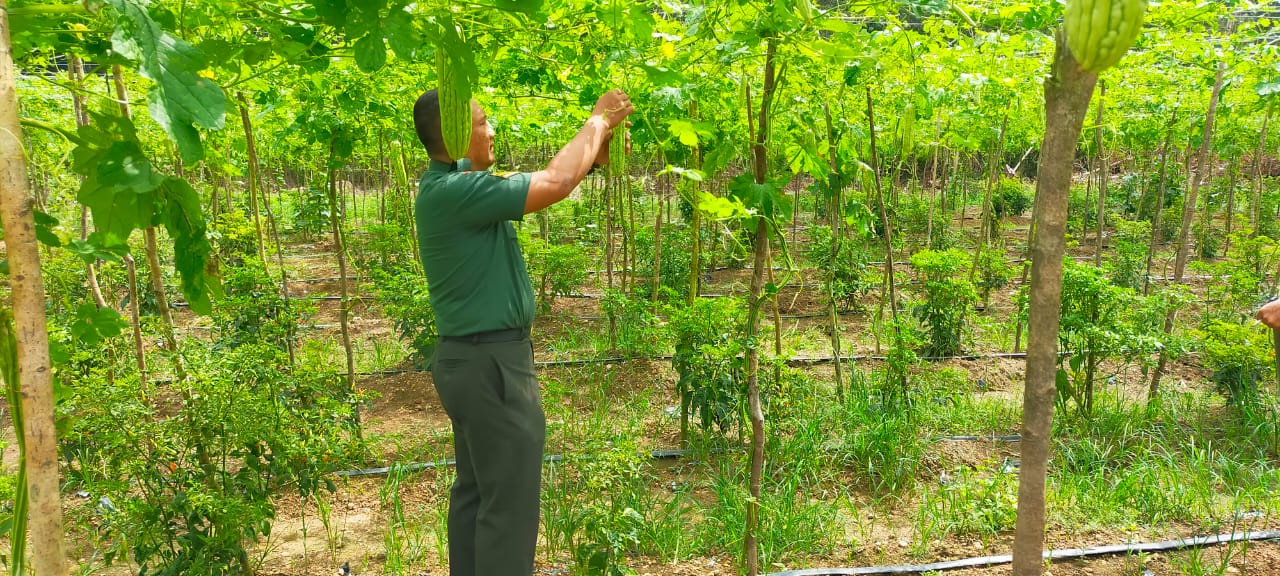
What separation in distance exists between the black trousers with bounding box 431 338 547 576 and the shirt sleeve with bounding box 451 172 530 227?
0.39 metres

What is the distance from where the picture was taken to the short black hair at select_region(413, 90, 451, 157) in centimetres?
231

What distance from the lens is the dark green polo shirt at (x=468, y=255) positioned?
218cm

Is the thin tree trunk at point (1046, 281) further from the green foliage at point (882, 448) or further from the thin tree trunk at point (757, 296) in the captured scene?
the green foliage at point (882, 448)

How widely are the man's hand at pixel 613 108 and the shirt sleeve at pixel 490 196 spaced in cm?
28

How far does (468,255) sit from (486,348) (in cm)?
28

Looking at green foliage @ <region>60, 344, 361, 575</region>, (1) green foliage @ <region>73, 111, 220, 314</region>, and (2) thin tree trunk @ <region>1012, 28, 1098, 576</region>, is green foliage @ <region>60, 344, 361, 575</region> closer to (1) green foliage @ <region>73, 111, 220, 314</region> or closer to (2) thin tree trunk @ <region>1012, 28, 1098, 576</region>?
(1) green foliage @ <region>73, 111, 220, 314</region>

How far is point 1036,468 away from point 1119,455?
3.22 metres

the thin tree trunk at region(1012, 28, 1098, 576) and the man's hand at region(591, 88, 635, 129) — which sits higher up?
the man's hand at region(591, 88, 635, 129)

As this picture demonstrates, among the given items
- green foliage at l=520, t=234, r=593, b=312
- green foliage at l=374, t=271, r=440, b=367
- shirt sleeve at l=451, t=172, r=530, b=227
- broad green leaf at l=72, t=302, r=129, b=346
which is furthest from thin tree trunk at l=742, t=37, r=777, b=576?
green foliage at l=520, t=234, r=593, b=312

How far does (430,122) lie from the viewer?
2.33 m

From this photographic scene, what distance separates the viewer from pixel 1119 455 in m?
4.03

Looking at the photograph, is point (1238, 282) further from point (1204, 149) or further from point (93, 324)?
point (93, 324)

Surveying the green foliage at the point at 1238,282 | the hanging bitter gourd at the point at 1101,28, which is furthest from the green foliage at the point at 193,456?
the green foliage at the point at 1238,282

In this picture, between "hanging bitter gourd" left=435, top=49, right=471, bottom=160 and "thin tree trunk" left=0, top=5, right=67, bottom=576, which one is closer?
"thin tree trunk" left=0, top=5, right=67, bottom=576
